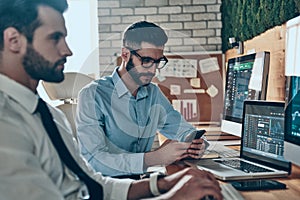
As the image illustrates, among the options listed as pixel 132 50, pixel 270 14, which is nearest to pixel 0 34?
pixel 132 50

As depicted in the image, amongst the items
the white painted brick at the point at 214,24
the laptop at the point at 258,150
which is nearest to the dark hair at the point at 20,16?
the laptop at the point at 258,150

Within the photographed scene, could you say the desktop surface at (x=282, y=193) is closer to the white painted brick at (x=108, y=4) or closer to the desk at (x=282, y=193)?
the desk at (x=282, y=193)

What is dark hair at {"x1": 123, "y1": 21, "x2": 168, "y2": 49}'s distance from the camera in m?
2.01

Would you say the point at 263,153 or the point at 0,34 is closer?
the point at 0,34

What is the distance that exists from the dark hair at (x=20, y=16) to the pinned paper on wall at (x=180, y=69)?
270 cm

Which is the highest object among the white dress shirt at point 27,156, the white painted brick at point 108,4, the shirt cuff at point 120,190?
the white painted brick at point 108,4

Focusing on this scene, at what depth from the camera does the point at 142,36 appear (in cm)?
203

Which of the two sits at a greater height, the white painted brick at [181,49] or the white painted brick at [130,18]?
the white painted brick at [130,18]

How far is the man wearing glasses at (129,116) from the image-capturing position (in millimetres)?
1863

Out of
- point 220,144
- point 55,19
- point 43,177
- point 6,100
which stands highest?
point 55,19

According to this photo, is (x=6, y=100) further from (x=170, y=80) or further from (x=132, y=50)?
(x=170, y=80)

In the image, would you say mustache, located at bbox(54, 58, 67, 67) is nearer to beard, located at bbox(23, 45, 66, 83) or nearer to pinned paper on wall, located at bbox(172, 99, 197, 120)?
beard, located at bbox(23, 45, 66, 83)

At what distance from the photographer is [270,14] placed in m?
2.28

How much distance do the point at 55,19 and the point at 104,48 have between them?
2.72 metres
